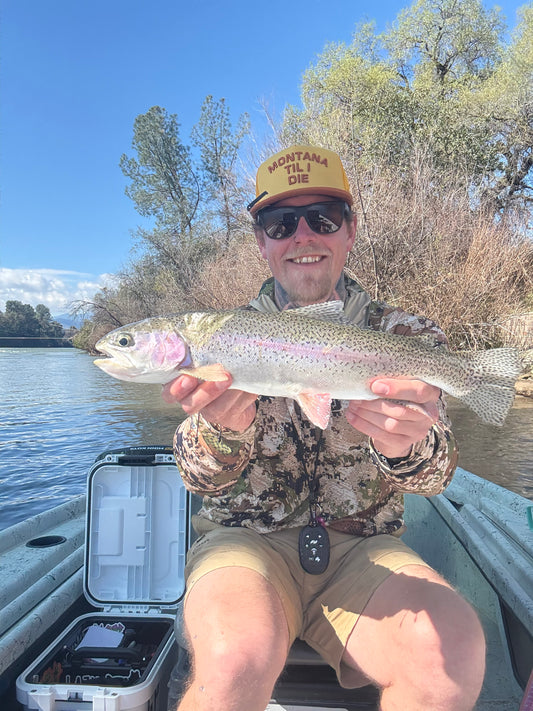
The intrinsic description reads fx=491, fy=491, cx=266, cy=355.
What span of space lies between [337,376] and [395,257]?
15975 mm

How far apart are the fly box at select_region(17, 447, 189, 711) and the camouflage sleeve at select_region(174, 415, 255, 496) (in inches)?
28.8

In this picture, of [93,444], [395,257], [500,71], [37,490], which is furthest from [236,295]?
[500,71]

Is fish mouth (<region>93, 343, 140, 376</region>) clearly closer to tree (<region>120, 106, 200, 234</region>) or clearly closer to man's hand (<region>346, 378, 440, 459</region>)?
man's hand (<region>346, 378, 440, 459</region>)

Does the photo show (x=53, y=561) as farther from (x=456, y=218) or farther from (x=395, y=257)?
(x=456, y=218)

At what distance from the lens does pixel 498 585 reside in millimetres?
2641

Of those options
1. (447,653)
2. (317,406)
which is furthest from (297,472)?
(447,653)

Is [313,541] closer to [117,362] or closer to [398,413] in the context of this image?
[398,413]

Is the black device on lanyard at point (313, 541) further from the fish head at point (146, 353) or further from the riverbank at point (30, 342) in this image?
the riverbank at point (30, 342)

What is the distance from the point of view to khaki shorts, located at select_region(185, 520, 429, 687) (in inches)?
85.3

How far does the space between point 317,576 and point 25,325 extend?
115173mm

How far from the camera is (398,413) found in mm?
2092

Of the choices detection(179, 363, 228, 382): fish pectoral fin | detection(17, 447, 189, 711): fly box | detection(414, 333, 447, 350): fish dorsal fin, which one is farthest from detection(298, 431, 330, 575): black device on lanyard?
detection(17, 447, 189, 711): fly box

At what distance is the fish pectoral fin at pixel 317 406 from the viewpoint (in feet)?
7.25

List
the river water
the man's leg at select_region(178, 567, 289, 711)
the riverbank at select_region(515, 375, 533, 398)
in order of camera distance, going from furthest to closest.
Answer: the riverbank at select_region(515, 375, 533, 398), the river water, the man's leg at select_region(178, 567, 289, 711)
